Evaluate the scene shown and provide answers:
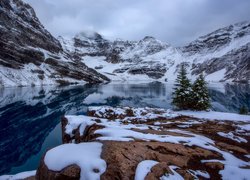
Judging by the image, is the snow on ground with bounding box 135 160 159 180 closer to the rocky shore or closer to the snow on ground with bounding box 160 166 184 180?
the rocky shore

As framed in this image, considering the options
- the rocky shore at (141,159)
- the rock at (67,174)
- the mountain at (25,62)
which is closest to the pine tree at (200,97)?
the rocky shore at (141,159)

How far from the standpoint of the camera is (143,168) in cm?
995

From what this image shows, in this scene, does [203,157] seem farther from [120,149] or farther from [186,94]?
[186,94]

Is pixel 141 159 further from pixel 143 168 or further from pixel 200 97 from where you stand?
pixel 200 97

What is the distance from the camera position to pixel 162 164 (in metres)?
10.3

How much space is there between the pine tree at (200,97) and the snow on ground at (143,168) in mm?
24441

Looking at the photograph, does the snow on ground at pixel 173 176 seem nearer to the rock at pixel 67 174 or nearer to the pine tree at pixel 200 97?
the rock at pixel 67 174

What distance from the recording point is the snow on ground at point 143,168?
947 centimetres

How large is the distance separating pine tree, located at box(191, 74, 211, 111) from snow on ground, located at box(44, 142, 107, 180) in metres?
25.1

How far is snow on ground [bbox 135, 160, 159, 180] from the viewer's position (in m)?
9.47

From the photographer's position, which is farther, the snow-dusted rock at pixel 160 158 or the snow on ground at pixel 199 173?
the snow on ground at pixel 199 173

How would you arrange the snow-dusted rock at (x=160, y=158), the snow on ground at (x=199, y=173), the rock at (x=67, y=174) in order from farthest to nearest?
the snow on ground at (x=199, y=173), the snow-dusted rock at (x=160, y=158), the rock at (x=67, y=174)

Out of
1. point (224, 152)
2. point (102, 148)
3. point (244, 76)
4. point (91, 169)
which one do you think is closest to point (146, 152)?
point (102, 148)

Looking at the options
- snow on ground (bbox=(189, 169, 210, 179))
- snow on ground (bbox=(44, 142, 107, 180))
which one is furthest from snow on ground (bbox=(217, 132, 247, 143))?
snow on ground (bbox=(44, 142, 107, 180))
